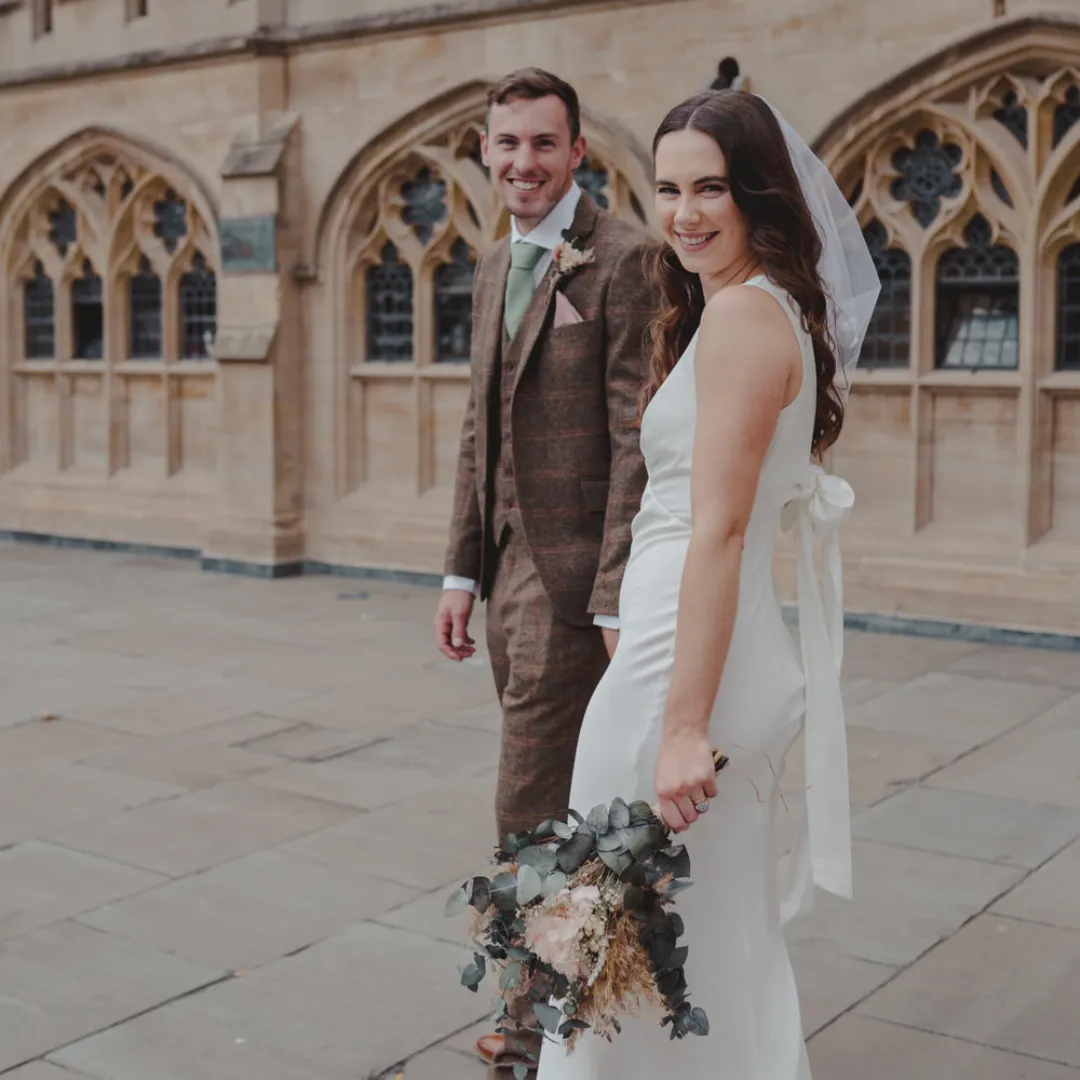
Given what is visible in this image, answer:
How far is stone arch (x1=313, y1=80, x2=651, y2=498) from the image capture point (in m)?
10.8

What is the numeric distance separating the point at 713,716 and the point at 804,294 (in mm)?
658

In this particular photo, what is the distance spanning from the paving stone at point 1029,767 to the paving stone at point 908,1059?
2138 mm

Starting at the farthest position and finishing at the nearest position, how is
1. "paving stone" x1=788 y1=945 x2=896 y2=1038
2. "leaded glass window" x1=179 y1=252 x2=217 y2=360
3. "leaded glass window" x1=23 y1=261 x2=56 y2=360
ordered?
1. "leaded glass window" x1=23 y1=261 x2=56 y2=360
2. "leaded glass window" x1=179 y1=252 x2=217 y2=360
3. "paving stone" x1=788 y1=945 x2=896 y2=1038

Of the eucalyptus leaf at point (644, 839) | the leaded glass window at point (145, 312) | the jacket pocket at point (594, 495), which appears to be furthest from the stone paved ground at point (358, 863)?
the leaded glass window at point (145, 312)

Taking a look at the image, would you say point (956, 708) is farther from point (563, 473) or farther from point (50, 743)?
point (563, 473)

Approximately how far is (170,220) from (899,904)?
9473 mm

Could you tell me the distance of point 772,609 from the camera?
2.65 metres

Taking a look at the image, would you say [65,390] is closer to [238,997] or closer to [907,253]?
[907,253]

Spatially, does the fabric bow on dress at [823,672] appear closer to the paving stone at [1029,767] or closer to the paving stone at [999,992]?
the paving stone at [999,992]

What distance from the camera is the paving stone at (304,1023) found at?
3.56 meters

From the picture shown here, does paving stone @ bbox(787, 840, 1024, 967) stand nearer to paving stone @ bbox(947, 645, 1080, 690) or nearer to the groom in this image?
the groom

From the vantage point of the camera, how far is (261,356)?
36.6ft

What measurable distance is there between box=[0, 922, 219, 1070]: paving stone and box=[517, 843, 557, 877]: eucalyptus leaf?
1.68 m

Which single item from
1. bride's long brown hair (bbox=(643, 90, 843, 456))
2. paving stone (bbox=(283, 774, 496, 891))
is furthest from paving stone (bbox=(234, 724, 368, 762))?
bride's long brown hair (bbox=(643, 90, 843, 456))
